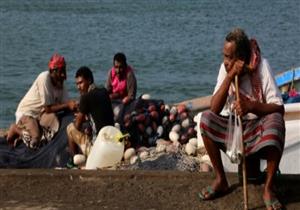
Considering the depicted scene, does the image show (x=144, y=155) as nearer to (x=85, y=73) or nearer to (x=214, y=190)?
(x=85, y=73)

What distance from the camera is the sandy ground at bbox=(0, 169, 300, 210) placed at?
6.03 metres

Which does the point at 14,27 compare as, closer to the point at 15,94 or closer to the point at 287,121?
the point at 15,94

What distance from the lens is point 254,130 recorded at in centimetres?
586

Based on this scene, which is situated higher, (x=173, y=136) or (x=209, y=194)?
(x=209, y=194)

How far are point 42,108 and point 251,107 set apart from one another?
3826 mm

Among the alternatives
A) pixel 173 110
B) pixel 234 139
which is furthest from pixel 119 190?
pixel 173 110

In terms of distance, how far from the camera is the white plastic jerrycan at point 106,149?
779cm

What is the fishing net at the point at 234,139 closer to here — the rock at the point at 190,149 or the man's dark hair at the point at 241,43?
the man's dark hair at the point at 241,43

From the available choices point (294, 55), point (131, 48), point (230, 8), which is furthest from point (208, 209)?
point (230, 8)

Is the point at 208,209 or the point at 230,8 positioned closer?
the point at 208,209

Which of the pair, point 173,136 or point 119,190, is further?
point 173,136

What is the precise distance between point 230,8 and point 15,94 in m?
26.3

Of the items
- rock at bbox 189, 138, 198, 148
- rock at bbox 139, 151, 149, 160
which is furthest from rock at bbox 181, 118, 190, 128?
rock at bbox 139, 151, 149, 160

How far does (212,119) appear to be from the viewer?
5914 mm
